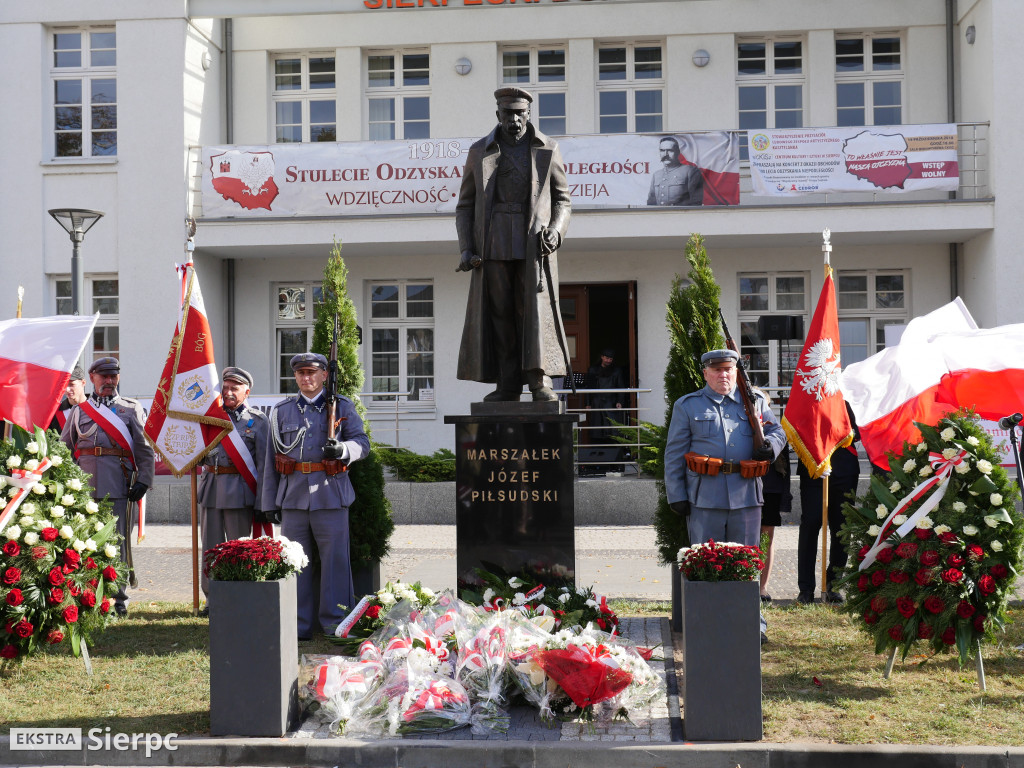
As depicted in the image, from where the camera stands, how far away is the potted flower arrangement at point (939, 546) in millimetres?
5727

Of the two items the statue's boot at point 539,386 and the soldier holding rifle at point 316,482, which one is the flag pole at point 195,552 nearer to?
the soldier holding rifle at point 316,482

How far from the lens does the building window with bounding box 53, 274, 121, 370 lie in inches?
675

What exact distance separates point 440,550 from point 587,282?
7.28m

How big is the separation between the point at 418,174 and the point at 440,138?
714 mm

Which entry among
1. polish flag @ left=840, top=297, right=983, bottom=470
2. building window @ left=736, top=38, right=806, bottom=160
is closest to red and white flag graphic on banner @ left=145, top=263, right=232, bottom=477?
polish flag @ left=840, top=297, right=983, bottom=470

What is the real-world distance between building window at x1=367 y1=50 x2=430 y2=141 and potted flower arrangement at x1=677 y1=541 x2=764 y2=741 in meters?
14.2

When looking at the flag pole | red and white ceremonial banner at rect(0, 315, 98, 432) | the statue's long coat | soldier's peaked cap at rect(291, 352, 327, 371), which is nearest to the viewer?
red and white ceremonial banner at rect(0, 315, 98, 432)

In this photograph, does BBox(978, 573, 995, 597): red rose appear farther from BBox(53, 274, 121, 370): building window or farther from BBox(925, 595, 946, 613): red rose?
BBox(53, 274, 121, 370): building window

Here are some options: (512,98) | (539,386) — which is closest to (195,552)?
(539,386)

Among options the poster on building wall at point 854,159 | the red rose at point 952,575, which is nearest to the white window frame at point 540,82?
the poster on building wall at point 854,159

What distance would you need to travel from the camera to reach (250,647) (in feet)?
16.8

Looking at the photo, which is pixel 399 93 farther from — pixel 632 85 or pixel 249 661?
pixel 249 661

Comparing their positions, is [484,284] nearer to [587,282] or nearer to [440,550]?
[440,550]

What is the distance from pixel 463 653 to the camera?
5.58 metres
